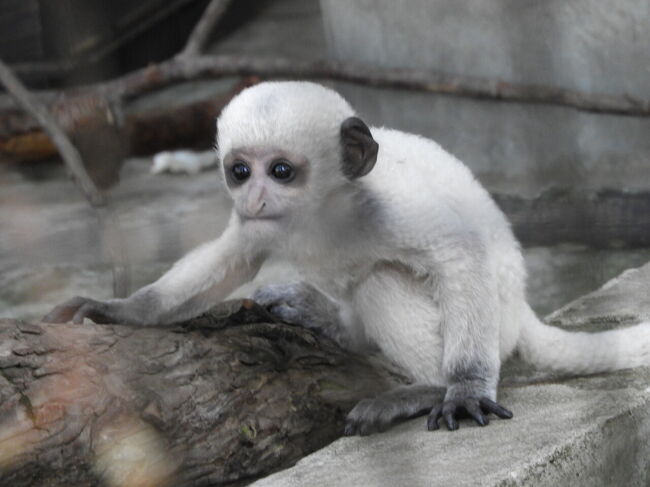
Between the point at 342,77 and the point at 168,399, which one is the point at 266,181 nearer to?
the point at 168,399

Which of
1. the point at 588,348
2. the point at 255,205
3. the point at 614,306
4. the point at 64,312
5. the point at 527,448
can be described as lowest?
the point at 614,306

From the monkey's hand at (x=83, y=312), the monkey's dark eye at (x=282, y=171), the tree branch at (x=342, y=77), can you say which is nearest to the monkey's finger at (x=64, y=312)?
the monkey's hand at (x=83, y=312)

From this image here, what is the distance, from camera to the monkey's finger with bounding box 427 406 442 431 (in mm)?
2287

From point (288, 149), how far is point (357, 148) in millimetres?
173

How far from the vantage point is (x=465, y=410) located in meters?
2.30

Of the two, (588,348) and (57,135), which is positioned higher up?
(57,135)

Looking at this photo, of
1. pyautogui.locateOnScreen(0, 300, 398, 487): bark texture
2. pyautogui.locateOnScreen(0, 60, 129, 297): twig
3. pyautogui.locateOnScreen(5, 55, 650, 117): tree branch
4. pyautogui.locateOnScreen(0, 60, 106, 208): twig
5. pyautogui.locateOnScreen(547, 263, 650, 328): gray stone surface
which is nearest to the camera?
pyautogui.locateOnScreen(0, 300, 398, 487): bark texture

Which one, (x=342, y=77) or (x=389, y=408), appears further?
(x=342, y=77)

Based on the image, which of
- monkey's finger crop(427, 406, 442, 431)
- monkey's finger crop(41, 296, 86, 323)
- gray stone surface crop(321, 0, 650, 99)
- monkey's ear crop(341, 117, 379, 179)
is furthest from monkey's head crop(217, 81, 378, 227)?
gray stone surface crop(321, 0, 650, 99)

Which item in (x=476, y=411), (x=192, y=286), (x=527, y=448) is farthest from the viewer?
(x=192, y=286)

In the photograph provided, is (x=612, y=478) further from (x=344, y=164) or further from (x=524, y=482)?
(x=344, y=164)

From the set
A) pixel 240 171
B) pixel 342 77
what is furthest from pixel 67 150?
pixel 240 171

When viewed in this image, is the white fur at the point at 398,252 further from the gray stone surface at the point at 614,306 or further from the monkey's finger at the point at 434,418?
the gray stone surface at the point at 614,306

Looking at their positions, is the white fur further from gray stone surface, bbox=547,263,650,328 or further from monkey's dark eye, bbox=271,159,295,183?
gray stone surface, bbox=547,263,650,328
